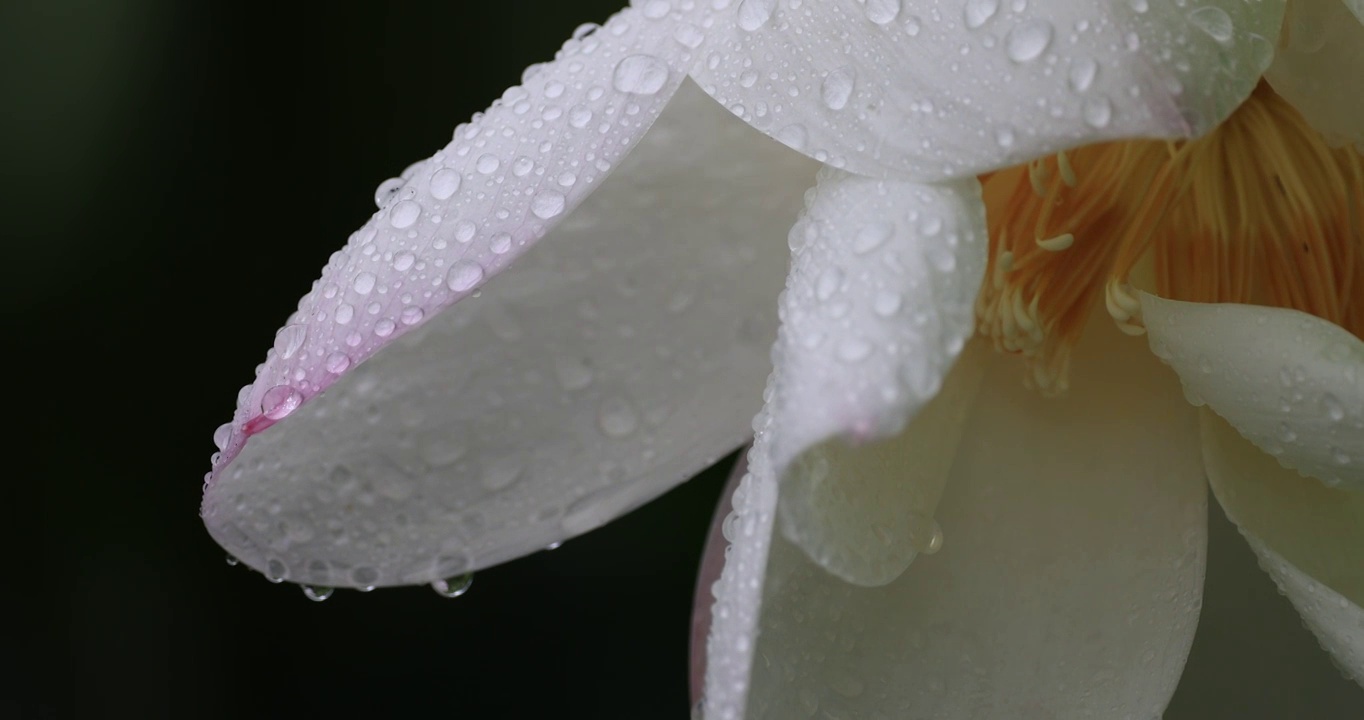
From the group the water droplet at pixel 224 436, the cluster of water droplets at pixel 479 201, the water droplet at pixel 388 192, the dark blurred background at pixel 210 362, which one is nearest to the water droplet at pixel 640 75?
the cluster of water droplets at pixel 479 201

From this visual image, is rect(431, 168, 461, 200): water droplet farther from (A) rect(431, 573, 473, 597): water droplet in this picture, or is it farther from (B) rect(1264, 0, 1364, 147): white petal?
(B) rect(1264, 0, 1364, 147): white petal

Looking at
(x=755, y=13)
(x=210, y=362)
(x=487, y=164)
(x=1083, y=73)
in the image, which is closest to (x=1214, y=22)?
(x=1083, y=73)

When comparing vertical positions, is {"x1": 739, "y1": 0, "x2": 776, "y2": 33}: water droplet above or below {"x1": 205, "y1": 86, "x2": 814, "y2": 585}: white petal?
above

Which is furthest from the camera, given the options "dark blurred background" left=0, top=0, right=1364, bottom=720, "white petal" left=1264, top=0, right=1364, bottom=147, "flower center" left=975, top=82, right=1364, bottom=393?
"dark blurred background" left=0, top=0, right=1364, bottom=720

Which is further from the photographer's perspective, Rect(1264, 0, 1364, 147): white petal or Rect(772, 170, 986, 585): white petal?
Rect(1264, 0, 1364, 147): white petal

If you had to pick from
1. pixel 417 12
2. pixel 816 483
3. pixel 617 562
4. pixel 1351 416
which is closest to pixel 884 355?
pixel 816 483

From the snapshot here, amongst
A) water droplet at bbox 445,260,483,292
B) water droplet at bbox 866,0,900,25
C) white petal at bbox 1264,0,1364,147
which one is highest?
water droplet at bbox 866,0,900,25

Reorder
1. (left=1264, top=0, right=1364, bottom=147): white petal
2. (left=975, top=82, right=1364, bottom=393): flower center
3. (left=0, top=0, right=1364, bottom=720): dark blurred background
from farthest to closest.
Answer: (left=0, top=0, right=1364, bottom=720): dark blurred background < (left=975, top=82, right=1364, bottom=393): flower center < (left=1264, top=0, right=1364, bottom=147): white petal

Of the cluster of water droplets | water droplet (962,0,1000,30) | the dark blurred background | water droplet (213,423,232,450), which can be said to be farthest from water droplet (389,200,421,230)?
the dark blurred background
